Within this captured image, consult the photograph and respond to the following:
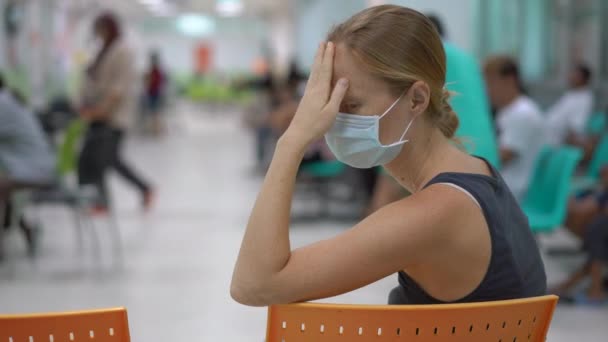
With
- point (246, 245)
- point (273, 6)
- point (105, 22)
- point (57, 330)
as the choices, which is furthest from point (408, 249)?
point (273, 6)

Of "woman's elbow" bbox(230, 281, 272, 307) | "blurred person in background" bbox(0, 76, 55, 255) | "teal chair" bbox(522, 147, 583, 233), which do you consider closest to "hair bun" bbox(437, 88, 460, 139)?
"woman's elbow" bbox(230, 281, 272, 307)

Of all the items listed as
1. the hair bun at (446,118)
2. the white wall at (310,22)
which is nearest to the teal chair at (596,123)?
the hair bun at (446,118)

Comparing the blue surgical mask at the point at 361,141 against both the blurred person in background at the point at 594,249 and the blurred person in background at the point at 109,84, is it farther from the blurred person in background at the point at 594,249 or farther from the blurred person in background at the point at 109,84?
the blurred person in background at the point at 109,84

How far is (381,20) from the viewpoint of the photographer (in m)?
1.21

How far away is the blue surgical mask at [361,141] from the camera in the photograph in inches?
49.0

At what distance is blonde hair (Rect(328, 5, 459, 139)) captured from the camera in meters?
1.19

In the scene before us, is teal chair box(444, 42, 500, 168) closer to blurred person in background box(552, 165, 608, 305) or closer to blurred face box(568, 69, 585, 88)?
blurred person in background box(552, 165, 608, 305)

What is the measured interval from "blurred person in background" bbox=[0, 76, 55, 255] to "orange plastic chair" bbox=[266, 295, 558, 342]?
10.8 feet

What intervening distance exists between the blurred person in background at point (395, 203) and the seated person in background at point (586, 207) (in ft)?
8.89

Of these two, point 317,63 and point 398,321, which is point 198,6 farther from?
point 398,321

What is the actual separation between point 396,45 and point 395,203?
0.26m

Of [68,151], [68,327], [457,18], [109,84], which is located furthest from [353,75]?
[457,18]

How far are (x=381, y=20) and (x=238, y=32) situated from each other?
31.8 metres

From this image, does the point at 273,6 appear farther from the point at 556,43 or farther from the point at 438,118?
the point at 438,118
